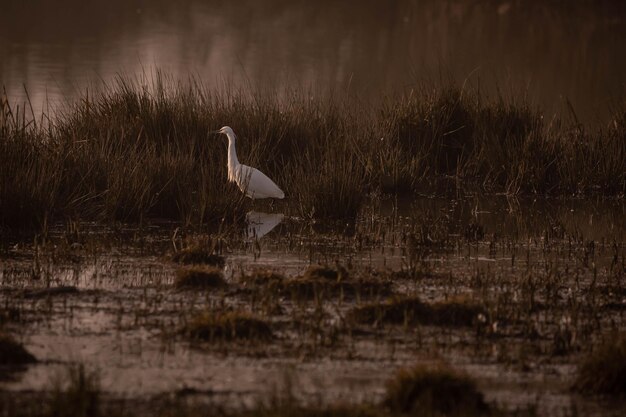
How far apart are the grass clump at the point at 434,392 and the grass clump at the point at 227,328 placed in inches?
50.0

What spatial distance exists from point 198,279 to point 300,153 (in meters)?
5.88

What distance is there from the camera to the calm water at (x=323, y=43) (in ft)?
95.0

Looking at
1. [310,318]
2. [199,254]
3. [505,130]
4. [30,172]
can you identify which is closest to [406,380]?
[310,318]

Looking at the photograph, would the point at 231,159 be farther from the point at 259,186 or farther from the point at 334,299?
the point at 334,299

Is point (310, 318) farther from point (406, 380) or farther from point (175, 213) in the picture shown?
point (175, 213)

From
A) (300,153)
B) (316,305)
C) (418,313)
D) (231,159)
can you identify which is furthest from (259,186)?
(418,313)

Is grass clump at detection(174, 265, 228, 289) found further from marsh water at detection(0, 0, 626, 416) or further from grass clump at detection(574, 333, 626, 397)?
grass clump at detection(574, 333, 626, 397)

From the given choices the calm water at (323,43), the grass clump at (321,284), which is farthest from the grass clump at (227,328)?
the calm water at (323,43)

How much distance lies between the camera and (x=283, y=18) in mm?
46688

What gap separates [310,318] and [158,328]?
971 mm

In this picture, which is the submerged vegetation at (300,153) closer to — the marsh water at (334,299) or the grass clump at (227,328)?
the marsh water at (334,299)

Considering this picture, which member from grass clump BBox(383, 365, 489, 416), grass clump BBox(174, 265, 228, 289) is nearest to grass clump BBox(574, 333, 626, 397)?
→ grass clump BBox(383, 365, 489, 416)

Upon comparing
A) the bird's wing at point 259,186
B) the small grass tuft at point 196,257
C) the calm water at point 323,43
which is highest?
the calm water at point 323,43

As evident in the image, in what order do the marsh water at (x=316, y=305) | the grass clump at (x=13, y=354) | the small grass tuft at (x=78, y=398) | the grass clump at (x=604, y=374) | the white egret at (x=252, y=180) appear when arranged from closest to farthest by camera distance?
the small grass tuft at (x=78, y=398), the grass clump at (x=604, y=374), the marsh water at (x=316, y=305), the grass clump at (x=13, y=354), the white egret at (x=252, y=180)
